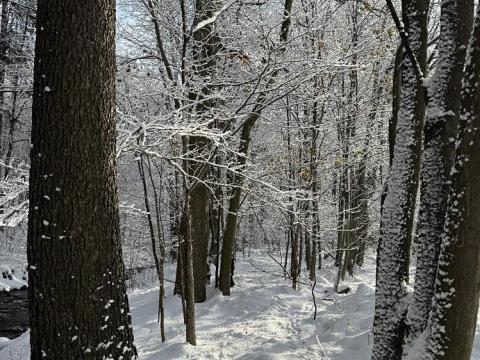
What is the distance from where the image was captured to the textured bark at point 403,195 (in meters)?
4.25

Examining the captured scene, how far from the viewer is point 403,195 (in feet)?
14.1

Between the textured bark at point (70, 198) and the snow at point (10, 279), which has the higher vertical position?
the textured bark at point (70, 198)

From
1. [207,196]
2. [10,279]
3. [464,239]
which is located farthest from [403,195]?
[10,279]

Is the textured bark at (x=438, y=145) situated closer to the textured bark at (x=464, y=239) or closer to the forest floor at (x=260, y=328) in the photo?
the textured bark at (x=464, y=239)

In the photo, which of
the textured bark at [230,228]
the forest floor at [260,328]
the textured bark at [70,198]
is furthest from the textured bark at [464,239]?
the textured bark at [230,228]

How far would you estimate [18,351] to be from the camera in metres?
7.07

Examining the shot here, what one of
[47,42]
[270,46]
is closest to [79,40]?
[47,42]

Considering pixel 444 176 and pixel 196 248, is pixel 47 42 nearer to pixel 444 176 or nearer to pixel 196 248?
pixel 444 176

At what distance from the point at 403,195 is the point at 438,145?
656 mm

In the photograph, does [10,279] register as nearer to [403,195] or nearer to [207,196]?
[207,196]

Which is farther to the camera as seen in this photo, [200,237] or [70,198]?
[200,237]

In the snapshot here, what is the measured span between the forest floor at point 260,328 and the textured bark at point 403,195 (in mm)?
1476

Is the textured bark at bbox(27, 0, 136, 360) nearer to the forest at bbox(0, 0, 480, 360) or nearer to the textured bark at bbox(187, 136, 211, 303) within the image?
the forest at bbox(0, 0, 480, 360)

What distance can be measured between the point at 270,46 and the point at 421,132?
3.16 metres
